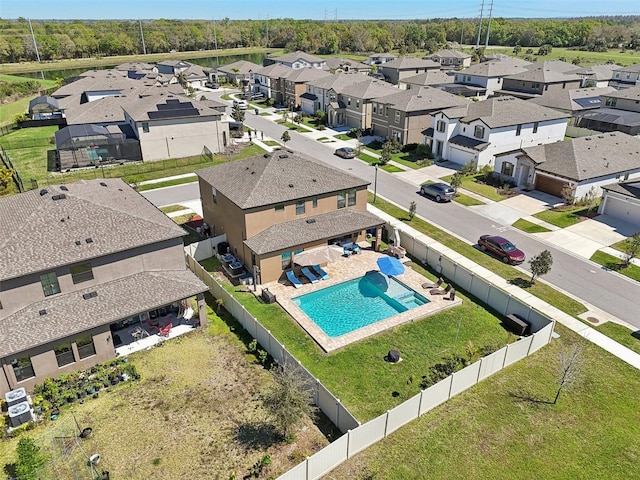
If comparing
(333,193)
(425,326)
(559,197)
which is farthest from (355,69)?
(425,326)

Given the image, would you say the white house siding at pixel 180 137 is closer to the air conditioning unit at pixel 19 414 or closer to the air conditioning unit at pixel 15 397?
the air conditioning unit at pixel 15 397

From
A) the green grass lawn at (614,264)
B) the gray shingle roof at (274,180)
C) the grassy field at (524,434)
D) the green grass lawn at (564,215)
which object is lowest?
the grassy field at (524,434)

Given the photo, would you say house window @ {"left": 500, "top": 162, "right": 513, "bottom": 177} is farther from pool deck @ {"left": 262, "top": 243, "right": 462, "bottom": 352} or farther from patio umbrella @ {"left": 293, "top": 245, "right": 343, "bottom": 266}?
patio umbrella @ {"left": 293, "top": 245, "right": 343, "bottom": 266}

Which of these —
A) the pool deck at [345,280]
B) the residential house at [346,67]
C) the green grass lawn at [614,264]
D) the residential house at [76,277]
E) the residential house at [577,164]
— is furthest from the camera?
the residential house at [346,67]

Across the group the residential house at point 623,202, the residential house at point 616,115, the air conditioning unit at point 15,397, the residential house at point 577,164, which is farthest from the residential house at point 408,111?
the air conditioning unit at point 15,397

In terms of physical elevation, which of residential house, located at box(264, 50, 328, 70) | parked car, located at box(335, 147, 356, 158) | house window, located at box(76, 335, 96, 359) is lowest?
house window, located at box(76, 335, 96, 359)

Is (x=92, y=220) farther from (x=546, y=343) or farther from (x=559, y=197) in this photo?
(x=559, y=197)

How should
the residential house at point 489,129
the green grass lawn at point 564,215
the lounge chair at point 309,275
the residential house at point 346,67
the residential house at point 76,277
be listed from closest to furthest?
1. the residential house at point 76,277
2. the lounge chair at point 309,275
3. the green grass lawn at point 564,215
4. the residential house at point 489,129
5. the residential house at point 346,67

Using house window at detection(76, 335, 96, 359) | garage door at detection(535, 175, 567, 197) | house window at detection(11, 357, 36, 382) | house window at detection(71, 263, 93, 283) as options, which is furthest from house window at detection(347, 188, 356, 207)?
garage door at detection(535, 175, 567, 197)
